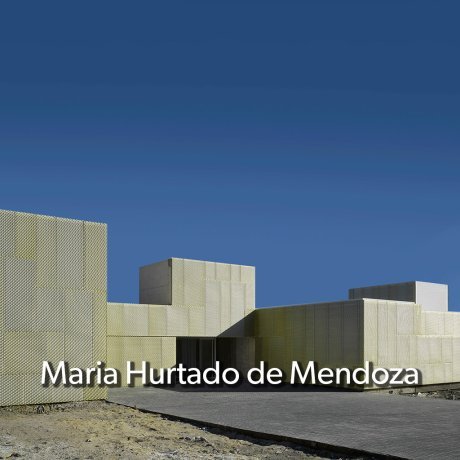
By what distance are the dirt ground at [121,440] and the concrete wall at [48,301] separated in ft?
5.02

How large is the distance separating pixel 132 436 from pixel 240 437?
81.2 inches

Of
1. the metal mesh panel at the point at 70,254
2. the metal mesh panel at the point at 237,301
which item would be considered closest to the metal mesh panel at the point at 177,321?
the metal mesh panel at the point at 237,301

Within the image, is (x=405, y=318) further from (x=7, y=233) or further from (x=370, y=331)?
(x=7, y=233)

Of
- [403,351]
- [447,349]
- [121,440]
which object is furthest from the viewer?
[447,349]

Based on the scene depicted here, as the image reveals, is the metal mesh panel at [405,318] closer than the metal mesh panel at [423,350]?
Yes

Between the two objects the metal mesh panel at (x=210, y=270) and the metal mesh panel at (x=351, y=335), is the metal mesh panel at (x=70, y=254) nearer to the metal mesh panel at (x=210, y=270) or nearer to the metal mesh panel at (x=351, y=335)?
the metal mesh panel at (x=351, y=335)

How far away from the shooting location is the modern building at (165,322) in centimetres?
1702

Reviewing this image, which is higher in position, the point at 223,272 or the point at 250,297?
the point at 223,272

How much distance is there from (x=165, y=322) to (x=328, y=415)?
1302 centimetres

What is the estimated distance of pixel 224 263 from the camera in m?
29.0

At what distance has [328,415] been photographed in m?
14.5

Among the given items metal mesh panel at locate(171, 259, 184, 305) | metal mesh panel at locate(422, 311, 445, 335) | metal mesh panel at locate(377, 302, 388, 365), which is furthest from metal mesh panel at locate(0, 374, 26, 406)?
metal mesh panel at locate(422, 311, 445, 335)

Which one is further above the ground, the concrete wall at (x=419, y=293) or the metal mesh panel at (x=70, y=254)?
the metal mesh panel at (x=70, y=254)

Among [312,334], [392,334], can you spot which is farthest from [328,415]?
[312,334]
